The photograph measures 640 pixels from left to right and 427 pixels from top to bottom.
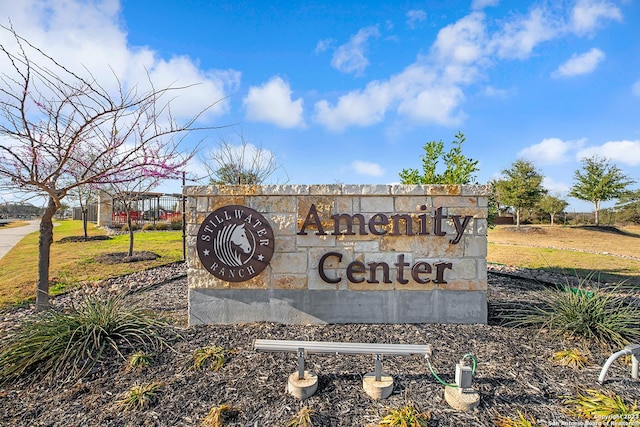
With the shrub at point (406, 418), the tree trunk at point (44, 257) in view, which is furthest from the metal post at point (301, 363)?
the tree trunk at point (44, 257)

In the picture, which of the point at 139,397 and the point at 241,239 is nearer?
the point at 139,397

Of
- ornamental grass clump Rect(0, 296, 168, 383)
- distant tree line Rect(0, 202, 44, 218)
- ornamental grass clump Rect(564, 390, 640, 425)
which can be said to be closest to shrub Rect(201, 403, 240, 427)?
ornamental grass clump Rect(0, 296, 168, 383)

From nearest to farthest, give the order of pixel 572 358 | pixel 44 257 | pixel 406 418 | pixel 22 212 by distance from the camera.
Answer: pixel 406 418 < pixel 572 358 < pixel 44 257 < pixel 22 212

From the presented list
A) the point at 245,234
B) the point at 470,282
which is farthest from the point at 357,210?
the point at 470,282

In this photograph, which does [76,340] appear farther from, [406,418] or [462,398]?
[462,398]

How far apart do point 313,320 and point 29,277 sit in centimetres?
682

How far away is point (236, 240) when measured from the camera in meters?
3.96

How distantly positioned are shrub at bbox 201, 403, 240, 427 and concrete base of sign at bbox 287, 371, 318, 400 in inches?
16.7

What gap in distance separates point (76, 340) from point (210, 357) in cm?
136

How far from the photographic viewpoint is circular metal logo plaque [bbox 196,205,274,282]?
3941mm

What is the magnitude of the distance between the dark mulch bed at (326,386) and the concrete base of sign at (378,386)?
0.06m

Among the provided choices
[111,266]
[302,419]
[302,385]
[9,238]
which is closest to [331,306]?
[302,385]

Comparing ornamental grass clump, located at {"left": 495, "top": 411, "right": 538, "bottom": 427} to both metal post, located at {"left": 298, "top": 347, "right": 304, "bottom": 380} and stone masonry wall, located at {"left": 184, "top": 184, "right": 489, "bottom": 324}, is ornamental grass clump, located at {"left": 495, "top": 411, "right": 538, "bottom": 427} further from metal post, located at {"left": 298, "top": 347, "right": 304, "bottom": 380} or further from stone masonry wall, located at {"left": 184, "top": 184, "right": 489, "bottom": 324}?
stone masonry wall, located at {"left": 184, "top": 184, "right": 489, "bottom": 324}

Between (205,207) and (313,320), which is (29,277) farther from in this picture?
(313,320)
